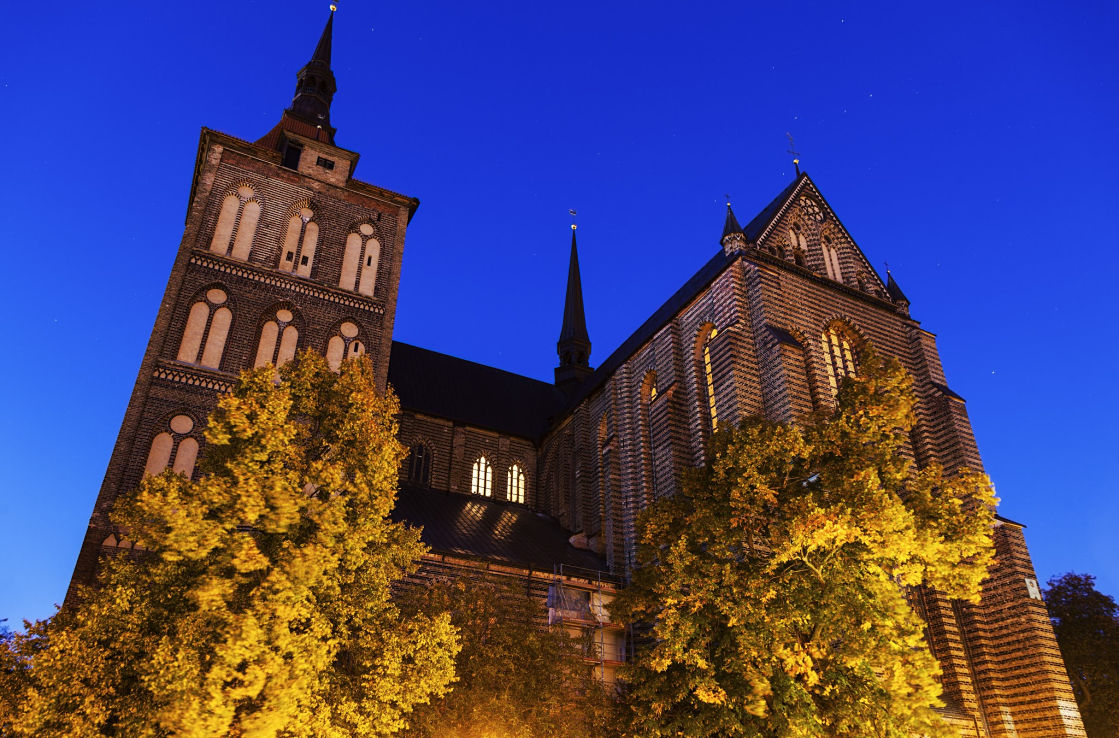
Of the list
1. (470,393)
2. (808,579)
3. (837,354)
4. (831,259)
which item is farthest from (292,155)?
(808,579)

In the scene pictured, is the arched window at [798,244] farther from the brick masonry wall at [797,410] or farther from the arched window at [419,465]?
the arched window at [419,465]

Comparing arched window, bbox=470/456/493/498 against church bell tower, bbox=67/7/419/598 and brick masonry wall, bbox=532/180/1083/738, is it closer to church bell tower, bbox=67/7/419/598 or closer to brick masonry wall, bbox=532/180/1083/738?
brick masonry wall, bbox=532/180/1083/738

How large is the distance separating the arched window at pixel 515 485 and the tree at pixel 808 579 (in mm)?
17443

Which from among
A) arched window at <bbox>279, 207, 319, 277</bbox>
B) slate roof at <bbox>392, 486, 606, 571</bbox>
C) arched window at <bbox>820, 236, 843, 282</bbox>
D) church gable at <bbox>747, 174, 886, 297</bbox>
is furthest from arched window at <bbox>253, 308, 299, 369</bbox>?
arched window at <bbox>820, 236, 843, 282</bbox>

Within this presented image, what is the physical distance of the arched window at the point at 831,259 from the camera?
1113 inches

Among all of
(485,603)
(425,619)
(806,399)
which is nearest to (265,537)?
(425,619)

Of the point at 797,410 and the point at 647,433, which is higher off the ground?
the point at 647,433

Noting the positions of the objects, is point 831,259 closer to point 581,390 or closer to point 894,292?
point 894,292

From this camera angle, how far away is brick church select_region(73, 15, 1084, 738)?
21.6 meters

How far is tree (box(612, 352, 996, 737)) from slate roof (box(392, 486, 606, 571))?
9.11 metres

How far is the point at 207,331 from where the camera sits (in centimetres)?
2491

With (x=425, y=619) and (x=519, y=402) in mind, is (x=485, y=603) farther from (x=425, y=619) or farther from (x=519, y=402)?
(x=519, y=402)

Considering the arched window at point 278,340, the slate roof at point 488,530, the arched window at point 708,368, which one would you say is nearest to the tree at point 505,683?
the slate roof at point 488,530

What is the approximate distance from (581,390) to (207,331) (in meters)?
15.9
